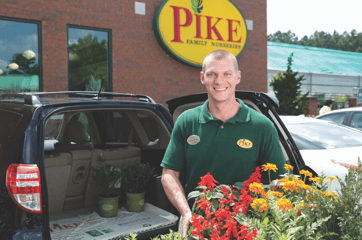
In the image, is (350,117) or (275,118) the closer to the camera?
(275,118)

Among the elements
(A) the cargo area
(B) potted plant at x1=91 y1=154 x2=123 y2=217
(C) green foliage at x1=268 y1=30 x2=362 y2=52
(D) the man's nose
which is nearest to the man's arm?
(D) the man's nose

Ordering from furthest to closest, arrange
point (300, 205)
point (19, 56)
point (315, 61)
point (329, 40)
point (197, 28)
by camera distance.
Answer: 1. point (329, 40)
2. point (315, 61)
3. point (197, 28)
4. point (19, 56)
5. point (300, 205)

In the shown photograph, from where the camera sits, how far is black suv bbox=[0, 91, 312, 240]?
7.65 feet

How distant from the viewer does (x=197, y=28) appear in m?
10.6

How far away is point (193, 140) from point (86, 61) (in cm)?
787

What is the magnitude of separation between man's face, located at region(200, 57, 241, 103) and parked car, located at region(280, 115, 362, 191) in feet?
8.24

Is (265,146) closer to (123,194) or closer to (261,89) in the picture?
(123,194)

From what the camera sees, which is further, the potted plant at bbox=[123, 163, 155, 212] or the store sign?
the store sign

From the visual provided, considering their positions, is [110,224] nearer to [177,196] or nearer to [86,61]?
[177,196]

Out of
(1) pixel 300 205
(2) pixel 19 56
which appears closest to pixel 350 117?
(1) pixel 300 205

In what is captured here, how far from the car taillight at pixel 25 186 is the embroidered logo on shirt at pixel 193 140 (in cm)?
113

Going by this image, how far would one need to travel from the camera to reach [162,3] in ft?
32.8

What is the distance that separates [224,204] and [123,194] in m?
2.79

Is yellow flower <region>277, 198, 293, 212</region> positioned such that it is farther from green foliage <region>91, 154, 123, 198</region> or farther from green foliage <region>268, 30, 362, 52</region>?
green foliage <region>268, 30, 362, 52</region>
